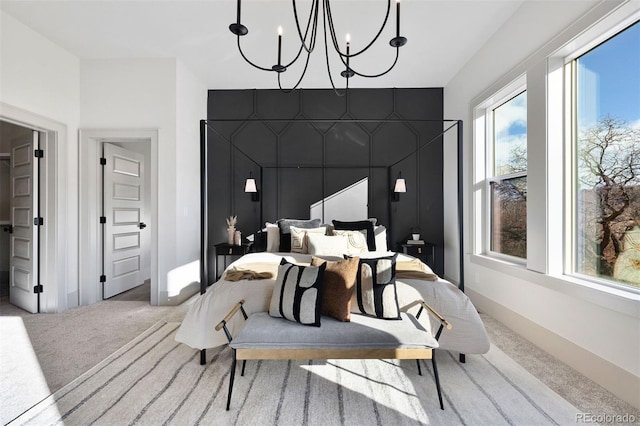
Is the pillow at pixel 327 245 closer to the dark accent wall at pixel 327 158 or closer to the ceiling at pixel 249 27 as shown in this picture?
the dark accent wall at pixel 327 158

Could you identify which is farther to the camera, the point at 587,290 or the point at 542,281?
the point at 542,281

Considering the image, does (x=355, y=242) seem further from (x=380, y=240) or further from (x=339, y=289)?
(x=339, y=289)

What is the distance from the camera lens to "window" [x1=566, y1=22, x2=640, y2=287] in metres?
1.89

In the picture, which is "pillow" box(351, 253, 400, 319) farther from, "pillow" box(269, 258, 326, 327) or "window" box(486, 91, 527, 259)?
"window" box(486, 91, 527, 259)

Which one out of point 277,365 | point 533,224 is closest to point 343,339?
Result: point 277,365

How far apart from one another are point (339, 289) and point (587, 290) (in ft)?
5.34

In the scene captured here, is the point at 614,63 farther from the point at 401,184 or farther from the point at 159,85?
the point at 159,85

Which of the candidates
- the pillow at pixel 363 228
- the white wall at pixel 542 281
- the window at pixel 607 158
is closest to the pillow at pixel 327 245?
the pillow at pixel 363 228

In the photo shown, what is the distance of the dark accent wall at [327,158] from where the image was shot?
4.41 m

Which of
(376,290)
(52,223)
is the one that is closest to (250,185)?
(52,223)

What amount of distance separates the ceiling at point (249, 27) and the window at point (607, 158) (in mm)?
1055

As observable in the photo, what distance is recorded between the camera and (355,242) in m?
3.32

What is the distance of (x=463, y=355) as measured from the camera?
2.21 m

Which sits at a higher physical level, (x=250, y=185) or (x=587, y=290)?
(x=250, y=185)
